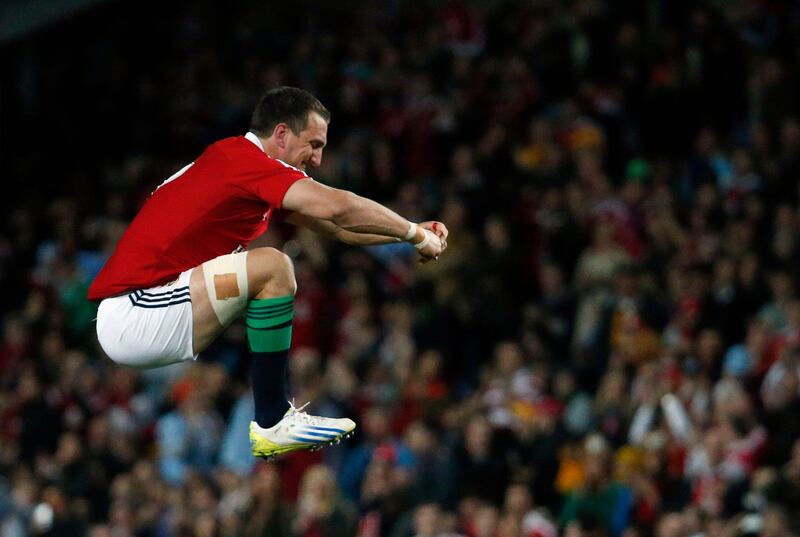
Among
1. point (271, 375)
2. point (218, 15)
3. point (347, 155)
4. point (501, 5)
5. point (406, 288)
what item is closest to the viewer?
point (271, 375)

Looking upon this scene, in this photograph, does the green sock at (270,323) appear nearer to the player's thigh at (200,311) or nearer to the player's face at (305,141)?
the player's thigh at (200,311)

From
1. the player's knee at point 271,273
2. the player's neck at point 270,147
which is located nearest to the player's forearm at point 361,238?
the player's knee at point 271,273

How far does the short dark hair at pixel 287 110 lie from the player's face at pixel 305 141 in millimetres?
19

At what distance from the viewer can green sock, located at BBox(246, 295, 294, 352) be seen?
643 centimetres

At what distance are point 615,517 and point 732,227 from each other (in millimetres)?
2745

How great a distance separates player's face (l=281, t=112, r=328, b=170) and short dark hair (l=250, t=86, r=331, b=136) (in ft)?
0.06

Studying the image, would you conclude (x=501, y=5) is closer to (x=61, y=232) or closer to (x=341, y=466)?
(x=61, y=232)

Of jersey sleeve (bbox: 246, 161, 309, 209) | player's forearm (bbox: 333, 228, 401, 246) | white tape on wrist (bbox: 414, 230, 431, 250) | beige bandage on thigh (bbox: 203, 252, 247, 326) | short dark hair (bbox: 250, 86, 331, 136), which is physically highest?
short dark hair (bbox: 250, 86, 331, 136)

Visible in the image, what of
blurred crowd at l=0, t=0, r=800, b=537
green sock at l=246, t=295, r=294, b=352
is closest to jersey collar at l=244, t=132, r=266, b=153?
green sock at l=246, t=295, r=294, b=352

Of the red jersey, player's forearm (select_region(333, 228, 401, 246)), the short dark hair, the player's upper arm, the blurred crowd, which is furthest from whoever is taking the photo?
the blurred crowd

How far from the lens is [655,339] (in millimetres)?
11773

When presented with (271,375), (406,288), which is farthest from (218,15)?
(271,375)

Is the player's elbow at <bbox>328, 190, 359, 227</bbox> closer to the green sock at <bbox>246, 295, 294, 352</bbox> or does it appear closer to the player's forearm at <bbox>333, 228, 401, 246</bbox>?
→ the player's forearm at <bbox>333, 228, 401, 246</bbox>

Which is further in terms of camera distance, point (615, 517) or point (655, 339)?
point (655, 339)
